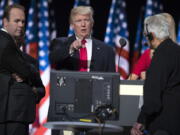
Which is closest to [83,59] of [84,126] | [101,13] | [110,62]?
[110,62]

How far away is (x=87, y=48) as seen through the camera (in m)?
5.35

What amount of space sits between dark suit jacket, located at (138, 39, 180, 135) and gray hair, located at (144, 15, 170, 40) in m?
0.12

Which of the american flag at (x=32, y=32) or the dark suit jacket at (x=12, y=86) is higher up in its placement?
the american flag at (x=32, y=32)

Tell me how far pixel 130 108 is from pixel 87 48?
108 centimetres

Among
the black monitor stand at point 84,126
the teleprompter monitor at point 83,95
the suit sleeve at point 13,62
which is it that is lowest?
the black monitor stand at point 84,126

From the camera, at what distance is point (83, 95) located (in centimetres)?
432

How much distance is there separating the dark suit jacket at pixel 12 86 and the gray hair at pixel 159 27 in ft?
3.42

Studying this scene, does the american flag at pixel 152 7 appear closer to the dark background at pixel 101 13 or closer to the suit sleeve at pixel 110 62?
the dark background at pixel 101 13

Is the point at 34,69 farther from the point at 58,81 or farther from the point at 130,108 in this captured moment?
the point at 130,108

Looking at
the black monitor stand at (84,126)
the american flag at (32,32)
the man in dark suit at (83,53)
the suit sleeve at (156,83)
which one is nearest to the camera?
the black monitor stand at (84,126)

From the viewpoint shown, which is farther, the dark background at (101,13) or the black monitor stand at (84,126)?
the dark background at (101,13)

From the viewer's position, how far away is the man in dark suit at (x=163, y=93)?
13.8ft

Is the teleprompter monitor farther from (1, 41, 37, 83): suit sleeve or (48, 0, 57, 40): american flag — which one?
(48, 0, 57, 40): american flag

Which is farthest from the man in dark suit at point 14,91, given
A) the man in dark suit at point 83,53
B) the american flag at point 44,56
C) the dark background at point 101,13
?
the dark background at point 101,13
